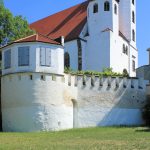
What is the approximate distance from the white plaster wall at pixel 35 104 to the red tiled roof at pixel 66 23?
919 inches

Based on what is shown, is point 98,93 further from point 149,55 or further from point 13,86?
point 149,55

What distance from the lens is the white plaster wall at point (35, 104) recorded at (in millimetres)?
35625

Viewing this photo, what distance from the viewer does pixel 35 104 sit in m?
35.7

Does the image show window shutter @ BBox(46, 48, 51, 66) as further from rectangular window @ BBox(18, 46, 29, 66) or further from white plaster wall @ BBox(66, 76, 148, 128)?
→ white plaster wall @ BBox(66, 76, 148, 128)

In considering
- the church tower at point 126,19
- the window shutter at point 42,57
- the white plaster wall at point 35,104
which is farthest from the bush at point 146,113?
the church tower at point 126,19

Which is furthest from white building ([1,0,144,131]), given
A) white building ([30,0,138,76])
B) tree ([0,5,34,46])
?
white building ([30,0,138,76])

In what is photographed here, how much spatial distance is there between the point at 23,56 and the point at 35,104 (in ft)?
12.1

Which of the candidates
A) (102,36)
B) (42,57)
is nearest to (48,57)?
(42,57)

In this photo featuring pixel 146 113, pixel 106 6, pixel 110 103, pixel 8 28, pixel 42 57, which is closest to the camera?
pixel 42 57

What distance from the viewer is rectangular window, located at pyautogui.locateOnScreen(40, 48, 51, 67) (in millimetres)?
36219

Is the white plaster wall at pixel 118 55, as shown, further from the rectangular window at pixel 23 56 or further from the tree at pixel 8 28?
the rectangular window at pixel 23 56

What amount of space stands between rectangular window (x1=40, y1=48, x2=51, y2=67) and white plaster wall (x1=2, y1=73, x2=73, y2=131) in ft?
3.13

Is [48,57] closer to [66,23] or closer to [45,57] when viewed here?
[45,57]

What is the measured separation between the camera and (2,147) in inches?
919
